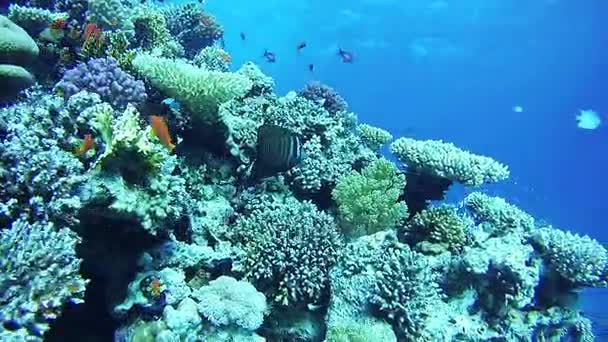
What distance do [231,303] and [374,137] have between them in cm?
451

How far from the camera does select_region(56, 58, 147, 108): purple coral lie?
457cm

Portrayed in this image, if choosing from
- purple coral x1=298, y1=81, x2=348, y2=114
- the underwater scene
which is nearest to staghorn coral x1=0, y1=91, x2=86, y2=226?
the underwater scene

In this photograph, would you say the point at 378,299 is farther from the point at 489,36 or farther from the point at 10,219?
the point at 489,36

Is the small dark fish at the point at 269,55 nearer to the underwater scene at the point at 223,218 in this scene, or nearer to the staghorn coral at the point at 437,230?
the underwater scene at the point at 223,218

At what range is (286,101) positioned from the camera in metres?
6.71

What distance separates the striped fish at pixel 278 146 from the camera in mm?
4344

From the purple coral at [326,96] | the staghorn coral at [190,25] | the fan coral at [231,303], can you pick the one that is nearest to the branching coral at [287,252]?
the fan coral at [231,303]

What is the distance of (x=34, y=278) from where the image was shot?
9.41ft

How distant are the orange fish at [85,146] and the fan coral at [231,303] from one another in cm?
145

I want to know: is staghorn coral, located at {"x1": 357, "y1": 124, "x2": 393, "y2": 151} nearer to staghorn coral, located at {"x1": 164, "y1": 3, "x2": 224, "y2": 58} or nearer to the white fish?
staghorn coral, located at {"x1": 164, "y1": 3, "x2": 224, "y2": 58}

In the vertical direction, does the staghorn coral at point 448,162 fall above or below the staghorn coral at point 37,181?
above

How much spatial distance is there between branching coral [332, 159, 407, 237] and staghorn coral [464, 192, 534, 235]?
60.4 inches

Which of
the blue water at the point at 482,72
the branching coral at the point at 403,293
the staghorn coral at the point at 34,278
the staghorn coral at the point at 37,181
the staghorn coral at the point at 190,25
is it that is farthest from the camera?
the blue water at the point at 482,72

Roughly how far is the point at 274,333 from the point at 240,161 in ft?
6.36
